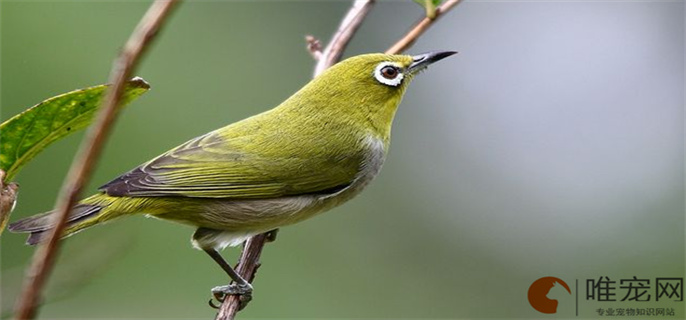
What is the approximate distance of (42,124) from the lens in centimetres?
168

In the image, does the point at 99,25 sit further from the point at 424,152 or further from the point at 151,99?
the point at 424,152

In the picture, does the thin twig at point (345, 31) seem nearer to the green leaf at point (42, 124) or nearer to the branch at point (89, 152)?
the green leaf at point (42, 124)

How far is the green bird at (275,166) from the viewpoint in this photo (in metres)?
3.49

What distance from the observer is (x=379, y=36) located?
915cm

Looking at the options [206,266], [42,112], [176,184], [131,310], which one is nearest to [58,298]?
[42,112]

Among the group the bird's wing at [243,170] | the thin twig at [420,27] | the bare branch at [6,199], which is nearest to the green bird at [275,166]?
the bird's wing at [243,170]

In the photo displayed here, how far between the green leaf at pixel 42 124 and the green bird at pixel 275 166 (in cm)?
160

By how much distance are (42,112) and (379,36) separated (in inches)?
301

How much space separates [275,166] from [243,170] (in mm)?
150

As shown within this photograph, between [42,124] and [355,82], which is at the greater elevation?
[355,82]

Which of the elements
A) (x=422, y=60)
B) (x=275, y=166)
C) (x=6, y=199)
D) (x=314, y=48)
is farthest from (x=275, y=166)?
(x=6, y=199)

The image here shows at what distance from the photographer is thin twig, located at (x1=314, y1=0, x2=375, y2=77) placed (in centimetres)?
313

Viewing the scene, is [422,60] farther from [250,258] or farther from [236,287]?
[236,287]

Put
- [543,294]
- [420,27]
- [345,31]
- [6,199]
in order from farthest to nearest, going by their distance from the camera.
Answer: [543,294]
[345,31]
[420,27]
[6,199]
